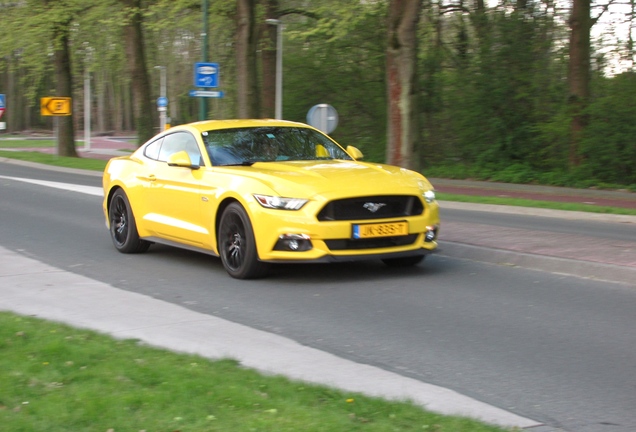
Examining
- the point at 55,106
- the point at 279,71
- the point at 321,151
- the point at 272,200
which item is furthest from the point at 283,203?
the point at 55,106

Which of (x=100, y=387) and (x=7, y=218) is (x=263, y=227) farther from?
(x=7, y=218)

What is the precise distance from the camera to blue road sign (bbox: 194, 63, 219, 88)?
27645 mm

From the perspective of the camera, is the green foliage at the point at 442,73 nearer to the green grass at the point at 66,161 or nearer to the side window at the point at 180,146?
the green grass at the point at 66,161

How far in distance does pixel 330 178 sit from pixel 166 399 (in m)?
4.62

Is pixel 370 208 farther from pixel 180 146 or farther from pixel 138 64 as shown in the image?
pixel 138 64

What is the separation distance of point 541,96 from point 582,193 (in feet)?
17.9

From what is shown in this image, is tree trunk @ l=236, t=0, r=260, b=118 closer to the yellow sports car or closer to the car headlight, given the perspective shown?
the yellow sports car

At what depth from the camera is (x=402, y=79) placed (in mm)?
22062

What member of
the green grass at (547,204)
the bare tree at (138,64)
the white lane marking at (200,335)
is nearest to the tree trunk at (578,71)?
the green grass at (547,204)

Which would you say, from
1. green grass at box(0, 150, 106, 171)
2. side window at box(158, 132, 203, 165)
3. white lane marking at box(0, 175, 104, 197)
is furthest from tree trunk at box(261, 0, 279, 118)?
side window at box(158, 132, 203, 165)

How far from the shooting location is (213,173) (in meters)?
9.56

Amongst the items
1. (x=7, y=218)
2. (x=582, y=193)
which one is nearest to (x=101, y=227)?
(x=7, y=218)

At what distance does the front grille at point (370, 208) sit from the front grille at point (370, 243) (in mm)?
212

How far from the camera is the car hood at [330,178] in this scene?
877 centimetres
